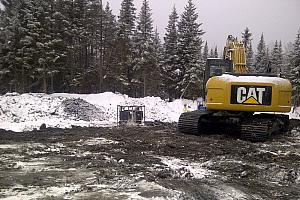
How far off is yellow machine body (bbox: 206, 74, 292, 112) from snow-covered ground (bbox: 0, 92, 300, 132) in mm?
8069

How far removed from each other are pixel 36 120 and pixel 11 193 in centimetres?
1381

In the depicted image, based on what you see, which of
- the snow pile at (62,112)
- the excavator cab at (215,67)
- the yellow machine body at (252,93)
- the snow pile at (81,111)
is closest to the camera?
the yellow machine body at (252,93)

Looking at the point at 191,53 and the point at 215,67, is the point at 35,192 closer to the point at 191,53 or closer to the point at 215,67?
the point at 215,67

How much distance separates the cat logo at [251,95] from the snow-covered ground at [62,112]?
8.36m

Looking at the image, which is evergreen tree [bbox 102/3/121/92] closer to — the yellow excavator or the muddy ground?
the yellow excavator

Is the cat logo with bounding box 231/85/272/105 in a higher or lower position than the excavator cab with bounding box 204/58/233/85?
lower

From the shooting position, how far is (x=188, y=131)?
1380cm

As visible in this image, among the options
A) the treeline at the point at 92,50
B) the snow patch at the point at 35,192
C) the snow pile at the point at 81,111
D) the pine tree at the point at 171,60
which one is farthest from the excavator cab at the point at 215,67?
the pine tree at the point at 171,60

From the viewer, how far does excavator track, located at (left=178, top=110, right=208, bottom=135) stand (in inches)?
531

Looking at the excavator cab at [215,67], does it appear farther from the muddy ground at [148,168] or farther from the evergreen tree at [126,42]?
the evergreen tree at [126,42]

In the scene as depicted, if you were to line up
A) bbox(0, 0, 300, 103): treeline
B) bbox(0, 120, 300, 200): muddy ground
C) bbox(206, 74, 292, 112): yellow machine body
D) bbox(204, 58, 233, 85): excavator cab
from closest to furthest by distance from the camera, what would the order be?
bbox(0, 120, 300, 200): muddy ground < bbox(206, 74, 292, 112): yellow machine body < bbox(204, 58, 233, 85): excavator cab < bbox(0, 0, 300, 103): treeline

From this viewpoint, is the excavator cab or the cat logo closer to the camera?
the cat logo

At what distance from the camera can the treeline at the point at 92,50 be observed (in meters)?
31.1

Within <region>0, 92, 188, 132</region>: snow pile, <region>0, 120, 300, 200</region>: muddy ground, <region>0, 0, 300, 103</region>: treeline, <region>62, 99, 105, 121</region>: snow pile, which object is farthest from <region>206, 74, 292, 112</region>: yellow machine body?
<region>0, 0, 300, 103</region>: treeline
